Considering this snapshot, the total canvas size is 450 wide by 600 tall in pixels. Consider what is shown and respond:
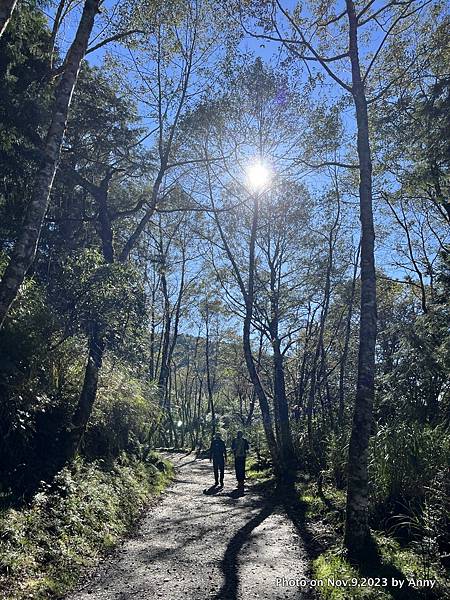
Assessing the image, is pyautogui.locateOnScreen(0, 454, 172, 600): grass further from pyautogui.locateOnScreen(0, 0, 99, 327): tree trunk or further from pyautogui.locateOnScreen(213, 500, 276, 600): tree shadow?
pyautogui.locateOnScreen(0, 0, 99, 327): tree trunk

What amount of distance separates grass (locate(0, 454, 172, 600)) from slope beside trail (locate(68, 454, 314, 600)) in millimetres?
318

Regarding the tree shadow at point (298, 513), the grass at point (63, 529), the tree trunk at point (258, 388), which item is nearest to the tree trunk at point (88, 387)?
the grass at point (63, 529)

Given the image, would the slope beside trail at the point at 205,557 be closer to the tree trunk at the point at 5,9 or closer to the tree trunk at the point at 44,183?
the tree trunk at the point at 44,183

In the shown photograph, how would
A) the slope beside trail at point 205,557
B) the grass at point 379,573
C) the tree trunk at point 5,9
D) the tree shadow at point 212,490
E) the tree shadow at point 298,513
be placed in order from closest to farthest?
the grass at point 379,573
the tree trunk at point 5,9
the slope beside trail at point 205,557
the tree shadow at point 298,513
the tree shadow at point 212,490

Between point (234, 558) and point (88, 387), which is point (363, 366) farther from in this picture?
point (88, 387)

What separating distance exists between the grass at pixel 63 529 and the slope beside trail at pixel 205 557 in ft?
1.04

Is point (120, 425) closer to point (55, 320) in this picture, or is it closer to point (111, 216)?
point (55, 320)

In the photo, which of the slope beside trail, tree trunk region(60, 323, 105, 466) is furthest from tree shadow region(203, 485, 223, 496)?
tree trunk region(60, 323, 105, 466)

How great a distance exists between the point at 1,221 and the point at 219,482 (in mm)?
10966

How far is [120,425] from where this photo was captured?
1222cm

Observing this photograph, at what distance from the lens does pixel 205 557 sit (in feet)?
22.3

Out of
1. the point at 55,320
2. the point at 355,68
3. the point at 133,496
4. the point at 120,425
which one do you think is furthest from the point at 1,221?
the point at 355,68

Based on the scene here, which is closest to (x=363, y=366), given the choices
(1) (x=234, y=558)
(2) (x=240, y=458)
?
(1) (x=234, y=558)

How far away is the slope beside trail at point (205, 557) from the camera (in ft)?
17.8
